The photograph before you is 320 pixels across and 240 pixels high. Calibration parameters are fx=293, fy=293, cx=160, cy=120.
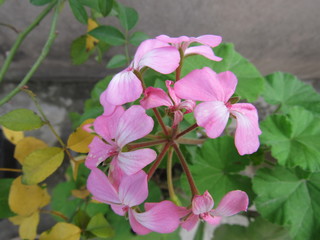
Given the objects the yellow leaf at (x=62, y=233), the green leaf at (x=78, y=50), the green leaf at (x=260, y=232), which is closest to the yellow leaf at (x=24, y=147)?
the yellow leaf at (x=62, y=233)

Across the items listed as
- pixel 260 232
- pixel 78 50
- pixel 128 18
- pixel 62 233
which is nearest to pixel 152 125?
pixel 62 233

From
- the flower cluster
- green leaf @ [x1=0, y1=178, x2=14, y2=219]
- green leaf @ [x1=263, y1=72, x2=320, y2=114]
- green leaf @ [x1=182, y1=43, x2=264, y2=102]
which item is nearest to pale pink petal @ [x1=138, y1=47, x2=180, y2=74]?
the flower cluster

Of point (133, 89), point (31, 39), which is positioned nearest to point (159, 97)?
point (133, 89)

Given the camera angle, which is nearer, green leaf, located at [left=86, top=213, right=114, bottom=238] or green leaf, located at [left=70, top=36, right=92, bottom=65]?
green leaf, located at [left=86, top=213, right=114, bottom=238]

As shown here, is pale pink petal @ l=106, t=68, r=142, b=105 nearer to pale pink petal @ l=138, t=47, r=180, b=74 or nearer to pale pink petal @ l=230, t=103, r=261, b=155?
→ pale pink petal @ l=138, t=47, r=180, b=74

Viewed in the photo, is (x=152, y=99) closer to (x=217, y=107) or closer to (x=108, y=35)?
(x=217, y=107)

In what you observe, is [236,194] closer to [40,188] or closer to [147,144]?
[147,144]
